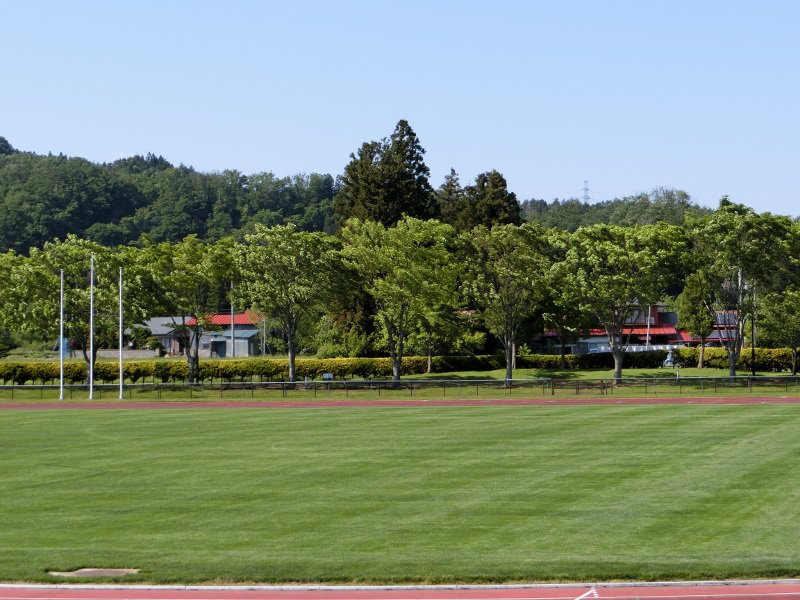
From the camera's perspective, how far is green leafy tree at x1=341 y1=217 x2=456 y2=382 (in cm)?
8856

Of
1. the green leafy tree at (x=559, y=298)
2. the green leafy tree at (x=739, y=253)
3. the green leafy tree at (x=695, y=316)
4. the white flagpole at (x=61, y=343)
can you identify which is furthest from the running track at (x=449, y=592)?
the green leafy tree at (x=695, y=316)

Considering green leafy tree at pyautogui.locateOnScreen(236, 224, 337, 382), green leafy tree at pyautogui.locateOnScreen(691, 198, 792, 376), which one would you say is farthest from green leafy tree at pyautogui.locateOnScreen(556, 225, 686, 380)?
green leafy tree at pyautogui.locateOnScreen(236, 224, 337, 382)

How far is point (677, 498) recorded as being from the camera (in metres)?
24.4

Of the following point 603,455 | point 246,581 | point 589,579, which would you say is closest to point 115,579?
point 246,581

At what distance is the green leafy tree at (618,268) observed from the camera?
83312mm

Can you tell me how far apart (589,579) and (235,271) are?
256 ft

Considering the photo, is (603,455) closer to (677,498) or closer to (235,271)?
(677,498)

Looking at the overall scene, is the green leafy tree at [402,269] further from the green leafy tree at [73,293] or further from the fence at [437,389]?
the green leafy tree at [73,293]

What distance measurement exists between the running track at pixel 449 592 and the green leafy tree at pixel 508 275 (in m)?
70.6

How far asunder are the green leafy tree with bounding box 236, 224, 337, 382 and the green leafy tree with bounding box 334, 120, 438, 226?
574 inches

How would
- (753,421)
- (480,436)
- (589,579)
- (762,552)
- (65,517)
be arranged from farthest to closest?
(753,421) → (480,436) → (65,517) → (762,552) → (589,579)

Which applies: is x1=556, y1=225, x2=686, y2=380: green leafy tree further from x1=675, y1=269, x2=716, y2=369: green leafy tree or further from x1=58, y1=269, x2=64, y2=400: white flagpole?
x1=58, y1=269, x2=64, y2=400: white flagpole

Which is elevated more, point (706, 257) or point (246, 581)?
point (706, 257)

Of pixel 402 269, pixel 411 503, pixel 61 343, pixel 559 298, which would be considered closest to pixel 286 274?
pixel 402 269
